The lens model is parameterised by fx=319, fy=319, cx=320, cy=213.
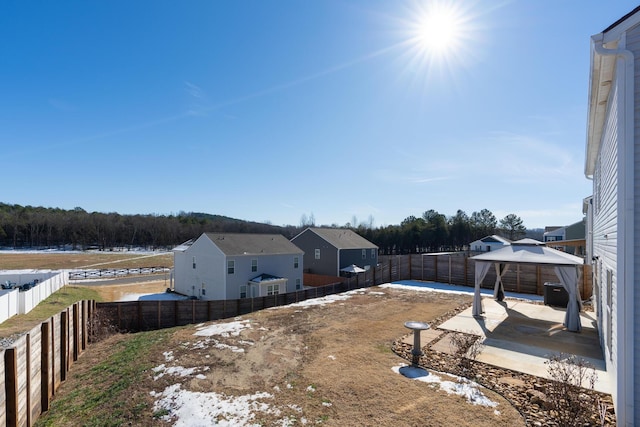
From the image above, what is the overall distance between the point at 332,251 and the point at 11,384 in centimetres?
2514

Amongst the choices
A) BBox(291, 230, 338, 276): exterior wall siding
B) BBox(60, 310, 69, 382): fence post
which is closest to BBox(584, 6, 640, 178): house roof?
BBox(60, 310, 69, 382): fence post

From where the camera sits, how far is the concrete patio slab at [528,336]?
22.0 feet

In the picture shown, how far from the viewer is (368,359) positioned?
7.02 meters

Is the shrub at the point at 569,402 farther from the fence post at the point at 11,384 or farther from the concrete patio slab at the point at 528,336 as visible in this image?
the fence post at the point at 11,384

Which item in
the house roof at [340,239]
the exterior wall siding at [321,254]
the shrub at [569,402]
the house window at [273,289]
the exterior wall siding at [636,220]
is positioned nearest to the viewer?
the exterior wall siding at [636,220]

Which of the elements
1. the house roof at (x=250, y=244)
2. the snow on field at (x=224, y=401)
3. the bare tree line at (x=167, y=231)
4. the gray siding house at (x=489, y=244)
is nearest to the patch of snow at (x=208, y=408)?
the snow on field at (x=224, y=401)

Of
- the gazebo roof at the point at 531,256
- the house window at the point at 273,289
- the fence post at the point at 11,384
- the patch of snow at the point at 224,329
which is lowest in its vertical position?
the house window at the point at 273,289

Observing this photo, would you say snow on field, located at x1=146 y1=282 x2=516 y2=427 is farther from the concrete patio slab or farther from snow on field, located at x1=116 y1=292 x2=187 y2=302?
snow on field, located at x1=116 y1=292 x2=187 y2=302

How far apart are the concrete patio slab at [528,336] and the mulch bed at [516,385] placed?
35 centimetres

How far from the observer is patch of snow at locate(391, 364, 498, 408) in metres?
5.24

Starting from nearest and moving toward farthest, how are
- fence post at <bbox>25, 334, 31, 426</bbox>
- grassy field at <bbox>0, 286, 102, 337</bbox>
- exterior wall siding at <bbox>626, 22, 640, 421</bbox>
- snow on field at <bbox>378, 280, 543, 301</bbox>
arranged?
1. exterior wall siding at <bbox>626, 22, 640, 421</bbox>
2. fence post at <bbox>25, 334, 31, 426</bbox>
3. grassy field at <bbox>0, 286, 102, 337</bbox>
4. snow on field at <bbox>378, 280, 543, 301</bbox>

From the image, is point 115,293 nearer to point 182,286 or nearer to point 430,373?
point 182,286

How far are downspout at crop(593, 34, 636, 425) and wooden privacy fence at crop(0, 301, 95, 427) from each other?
831 cm

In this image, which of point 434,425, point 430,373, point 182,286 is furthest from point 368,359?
point 182,286
